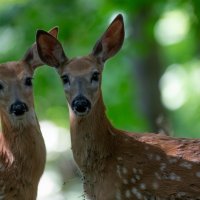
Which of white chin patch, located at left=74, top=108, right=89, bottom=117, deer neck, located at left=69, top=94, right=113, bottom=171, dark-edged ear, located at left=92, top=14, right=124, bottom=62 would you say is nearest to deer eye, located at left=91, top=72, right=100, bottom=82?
deer neck, located at left=69, top=94, right=113, bottom=171

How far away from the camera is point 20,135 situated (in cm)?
1232

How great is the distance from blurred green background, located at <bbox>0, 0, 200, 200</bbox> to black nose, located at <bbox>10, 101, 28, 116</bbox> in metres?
1.90

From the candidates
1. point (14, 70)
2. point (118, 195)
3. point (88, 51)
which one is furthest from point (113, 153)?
point (88, 51)

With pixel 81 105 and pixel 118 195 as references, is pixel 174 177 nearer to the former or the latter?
pixel 118 195

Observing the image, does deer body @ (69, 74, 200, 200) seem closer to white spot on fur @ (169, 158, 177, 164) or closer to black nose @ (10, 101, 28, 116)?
white spot on fur @ (169, 158, 177, 164)

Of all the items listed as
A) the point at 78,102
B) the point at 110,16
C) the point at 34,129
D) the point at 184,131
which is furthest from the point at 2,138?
the point at 184,131

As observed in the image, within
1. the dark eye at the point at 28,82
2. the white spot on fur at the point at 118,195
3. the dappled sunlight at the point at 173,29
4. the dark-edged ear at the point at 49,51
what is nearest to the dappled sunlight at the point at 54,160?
the dappled sunlight at the point at 173,29

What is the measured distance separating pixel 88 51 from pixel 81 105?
6.18 metres

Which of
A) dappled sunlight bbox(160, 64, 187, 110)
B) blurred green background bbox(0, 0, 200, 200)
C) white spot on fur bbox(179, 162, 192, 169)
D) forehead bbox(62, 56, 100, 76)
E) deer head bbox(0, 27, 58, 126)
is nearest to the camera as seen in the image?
white spot on fur bbox(179, 162, 192, 169)

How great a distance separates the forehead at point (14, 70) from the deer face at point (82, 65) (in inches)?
13.4

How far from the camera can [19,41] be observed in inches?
663

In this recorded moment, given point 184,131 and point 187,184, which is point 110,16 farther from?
point 184,131

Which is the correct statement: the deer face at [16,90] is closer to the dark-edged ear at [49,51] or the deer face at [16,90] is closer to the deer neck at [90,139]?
the dark-edged ear at [49,51]

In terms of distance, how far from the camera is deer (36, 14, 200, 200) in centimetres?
1138
